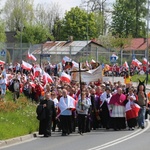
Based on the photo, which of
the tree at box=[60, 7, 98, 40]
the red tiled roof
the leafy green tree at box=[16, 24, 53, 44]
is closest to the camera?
the red tiled roof

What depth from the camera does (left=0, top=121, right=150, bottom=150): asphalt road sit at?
17531 millimetres

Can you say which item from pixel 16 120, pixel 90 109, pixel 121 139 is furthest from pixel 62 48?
pixel 121 139

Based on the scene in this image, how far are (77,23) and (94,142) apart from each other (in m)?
90.0

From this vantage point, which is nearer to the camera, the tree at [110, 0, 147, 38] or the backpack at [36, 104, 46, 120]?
the backpack at [36, 104, 46, 120]

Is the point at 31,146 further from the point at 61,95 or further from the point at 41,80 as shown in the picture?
the point at 41,80

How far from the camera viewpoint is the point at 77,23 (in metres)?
108

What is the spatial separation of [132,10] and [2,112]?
276ft

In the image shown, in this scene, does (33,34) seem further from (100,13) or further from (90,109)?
(90,109)

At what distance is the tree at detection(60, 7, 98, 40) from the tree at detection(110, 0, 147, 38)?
14.5 feet

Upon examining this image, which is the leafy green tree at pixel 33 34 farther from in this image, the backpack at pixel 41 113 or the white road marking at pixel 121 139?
the backpack at pixel 41 113

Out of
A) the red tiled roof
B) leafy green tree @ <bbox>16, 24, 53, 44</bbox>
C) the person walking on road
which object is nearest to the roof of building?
the red tiled roof

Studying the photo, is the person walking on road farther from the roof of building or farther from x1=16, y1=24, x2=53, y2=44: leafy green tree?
x1=16, y1=24, x2=53, y2=44: leafy green tree

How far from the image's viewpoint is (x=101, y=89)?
79.8 feet

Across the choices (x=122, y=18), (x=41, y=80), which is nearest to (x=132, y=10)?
(x=122, y=18)
